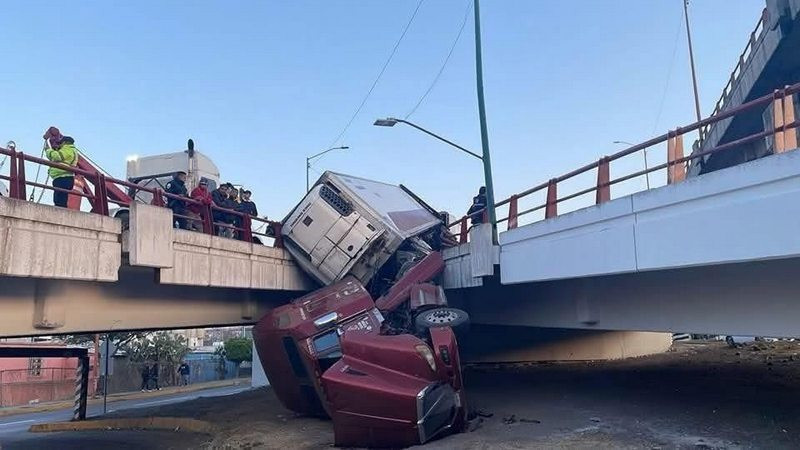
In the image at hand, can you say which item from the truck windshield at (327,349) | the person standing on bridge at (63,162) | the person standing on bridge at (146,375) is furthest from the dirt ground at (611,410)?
the person standing on bridge at (146,375)

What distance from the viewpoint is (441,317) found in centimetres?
1285

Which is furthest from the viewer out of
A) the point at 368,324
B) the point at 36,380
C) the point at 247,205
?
the point at 36,380

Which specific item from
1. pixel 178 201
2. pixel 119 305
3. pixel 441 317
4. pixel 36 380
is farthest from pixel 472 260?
pixel 36 380

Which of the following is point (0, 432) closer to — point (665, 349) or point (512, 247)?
point (512, 247)

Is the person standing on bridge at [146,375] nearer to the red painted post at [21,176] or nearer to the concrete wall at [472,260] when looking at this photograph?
A: the concrete wall at [472,260]

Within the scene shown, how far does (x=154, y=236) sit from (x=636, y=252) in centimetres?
822

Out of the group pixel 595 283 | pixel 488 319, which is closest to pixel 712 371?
pixel 488 319

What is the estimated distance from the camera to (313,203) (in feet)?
51.9

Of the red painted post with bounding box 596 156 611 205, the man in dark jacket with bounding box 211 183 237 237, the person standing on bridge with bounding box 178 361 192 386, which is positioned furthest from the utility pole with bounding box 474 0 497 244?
the person standing on bridge with bounding box 178 361 192 386

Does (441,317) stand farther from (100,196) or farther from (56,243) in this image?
(56,243)

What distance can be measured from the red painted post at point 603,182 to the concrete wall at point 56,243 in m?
8.37

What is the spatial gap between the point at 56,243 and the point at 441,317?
6964 millimetres

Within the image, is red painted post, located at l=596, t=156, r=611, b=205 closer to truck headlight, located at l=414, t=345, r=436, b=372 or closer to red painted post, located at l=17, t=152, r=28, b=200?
truck headlight, located at l=414, t=345, r=436, b=372

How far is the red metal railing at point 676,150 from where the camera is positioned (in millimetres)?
8234
